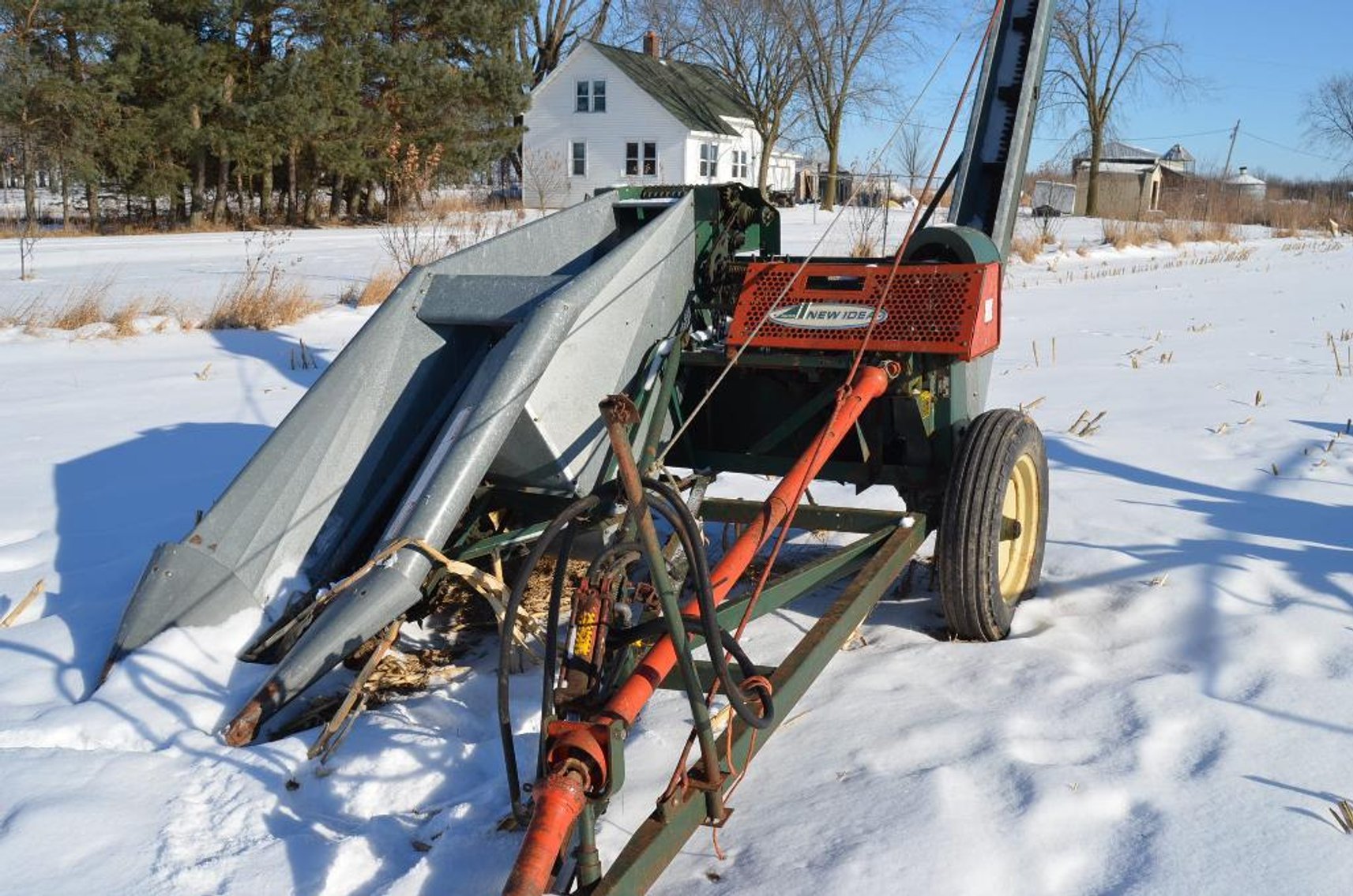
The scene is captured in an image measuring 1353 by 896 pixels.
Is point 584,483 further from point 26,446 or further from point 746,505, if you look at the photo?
point 26,446

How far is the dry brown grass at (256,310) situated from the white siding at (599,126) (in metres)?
33.6

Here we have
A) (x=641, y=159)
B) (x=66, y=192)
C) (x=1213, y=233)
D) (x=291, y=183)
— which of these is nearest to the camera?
(x=66, y=192)

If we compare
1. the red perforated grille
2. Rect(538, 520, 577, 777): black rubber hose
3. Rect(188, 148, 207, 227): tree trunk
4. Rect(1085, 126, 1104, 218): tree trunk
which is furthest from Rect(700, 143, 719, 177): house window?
Rect(538, 520, 577, 777): black rubber hose

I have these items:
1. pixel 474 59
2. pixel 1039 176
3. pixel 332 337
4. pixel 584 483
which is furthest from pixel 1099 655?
pixel 1039 176

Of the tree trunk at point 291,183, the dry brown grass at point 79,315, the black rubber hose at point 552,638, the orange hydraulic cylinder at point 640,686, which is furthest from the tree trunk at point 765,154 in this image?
the black rubber hose at point 552,638

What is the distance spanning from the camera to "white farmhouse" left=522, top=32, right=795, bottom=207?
1754 inches

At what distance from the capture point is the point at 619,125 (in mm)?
45031

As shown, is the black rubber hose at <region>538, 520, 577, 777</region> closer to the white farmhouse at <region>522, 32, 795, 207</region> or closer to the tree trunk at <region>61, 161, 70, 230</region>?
the tree trunk at <region>61, 161, 70, 230</region>

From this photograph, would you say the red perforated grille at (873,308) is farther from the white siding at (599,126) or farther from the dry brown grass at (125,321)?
the white siding at (599,126)

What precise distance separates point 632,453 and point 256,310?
8437 mm

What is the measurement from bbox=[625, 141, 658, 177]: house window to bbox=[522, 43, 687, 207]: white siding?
0.16m

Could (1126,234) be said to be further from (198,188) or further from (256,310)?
(198,188)

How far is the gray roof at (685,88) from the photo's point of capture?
147ft

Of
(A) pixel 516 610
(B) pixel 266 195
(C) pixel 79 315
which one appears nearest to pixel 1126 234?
(B) pixel 266 195
